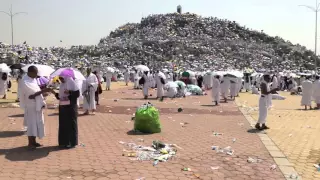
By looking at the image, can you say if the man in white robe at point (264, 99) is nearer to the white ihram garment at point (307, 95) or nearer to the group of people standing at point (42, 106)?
the group of people standing at point (42, 106)

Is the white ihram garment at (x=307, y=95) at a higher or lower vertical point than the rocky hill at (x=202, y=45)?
lower

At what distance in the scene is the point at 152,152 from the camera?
7.71 m

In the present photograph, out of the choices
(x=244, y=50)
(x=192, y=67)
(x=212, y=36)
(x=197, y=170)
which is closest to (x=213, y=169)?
(x=197, y=170)

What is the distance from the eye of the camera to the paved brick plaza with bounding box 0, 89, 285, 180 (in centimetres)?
625

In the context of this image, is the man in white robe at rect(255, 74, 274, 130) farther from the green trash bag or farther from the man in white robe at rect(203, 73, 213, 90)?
the man in white robe at rect(203, 73, 213, 90)

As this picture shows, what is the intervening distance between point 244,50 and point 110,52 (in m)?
26.5

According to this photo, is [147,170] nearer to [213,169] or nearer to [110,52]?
[213,169]

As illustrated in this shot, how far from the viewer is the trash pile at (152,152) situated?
7.23 meters

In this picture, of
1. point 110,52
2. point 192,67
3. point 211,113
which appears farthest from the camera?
point 110,52

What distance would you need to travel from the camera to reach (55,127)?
1053 cm

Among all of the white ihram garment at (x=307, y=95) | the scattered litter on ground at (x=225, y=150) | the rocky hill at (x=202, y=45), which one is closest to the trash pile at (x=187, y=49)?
the rocky hill at (x=202, y=45)

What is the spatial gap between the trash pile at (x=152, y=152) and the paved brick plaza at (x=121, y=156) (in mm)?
154

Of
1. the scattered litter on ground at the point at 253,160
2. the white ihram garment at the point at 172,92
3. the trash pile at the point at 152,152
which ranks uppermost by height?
the white ihram garment at the point at 172,92

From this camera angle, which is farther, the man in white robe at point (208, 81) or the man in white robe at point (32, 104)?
the man in white robe at point (208, 81)
